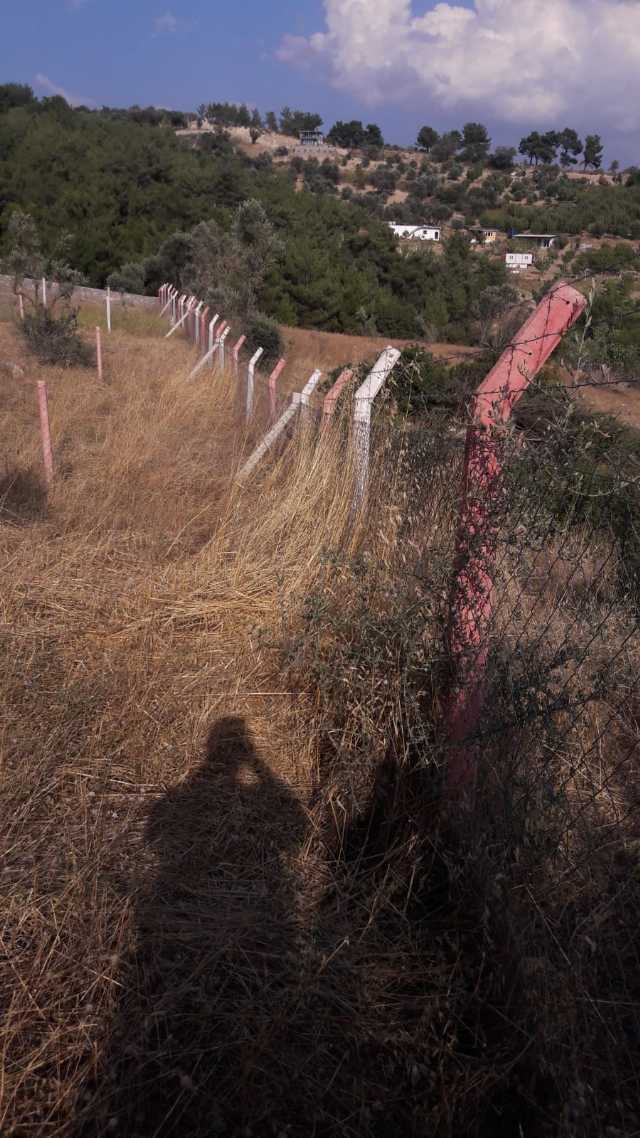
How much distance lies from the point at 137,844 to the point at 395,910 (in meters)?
0.78

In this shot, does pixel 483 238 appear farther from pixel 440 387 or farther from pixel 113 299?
pixel 113 299

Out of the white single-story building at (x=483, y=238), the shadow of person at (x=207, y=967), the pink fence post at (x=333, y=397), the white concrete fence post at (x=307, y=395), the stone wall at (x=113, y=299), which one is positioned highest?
the white single-story building at (x=483, y=238)

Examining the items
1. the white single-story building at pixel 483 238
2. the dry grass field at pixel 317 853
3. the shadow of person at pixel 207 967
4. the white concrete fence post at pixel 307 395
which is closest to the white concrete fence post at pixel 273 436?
the white concrete fence post at pixel 307 395

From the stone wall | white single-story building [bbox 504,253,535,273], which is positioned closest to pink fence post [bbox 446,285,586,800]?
white single-story building [bbox 504,253,535,273]

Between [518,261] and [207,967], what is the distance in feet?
10.5

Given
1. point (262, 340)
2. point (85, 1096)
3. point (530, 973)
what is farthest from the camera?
point (262, 340)

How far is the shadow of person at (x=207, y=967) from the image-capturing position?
5.85 feet

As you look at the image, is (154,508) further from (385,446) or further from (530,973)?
(530,973)

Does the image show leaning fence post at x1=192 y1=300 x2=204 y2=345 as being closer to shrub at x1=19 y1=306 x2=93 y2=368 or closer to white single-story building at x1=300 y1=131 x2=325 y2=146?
shrub at x1=19 y1=306 x2=93 y2=368

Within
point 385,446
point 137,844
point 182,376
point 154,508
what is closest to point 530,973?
point 137,844

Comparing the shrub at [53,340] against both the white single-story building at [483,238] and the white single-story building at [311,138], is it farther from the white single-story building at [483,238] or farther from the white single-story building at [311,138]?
the white single-story building at [311,138]

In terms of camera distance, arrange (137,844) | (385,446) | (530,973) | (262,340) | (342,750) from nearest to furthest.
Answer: (530,973), (137,844), (342,750), (385,446), (262,340)

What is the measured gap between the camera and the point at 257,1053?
1.86m

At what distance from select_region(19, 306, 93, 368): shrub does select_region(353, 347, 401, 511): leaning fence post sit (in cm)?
868
